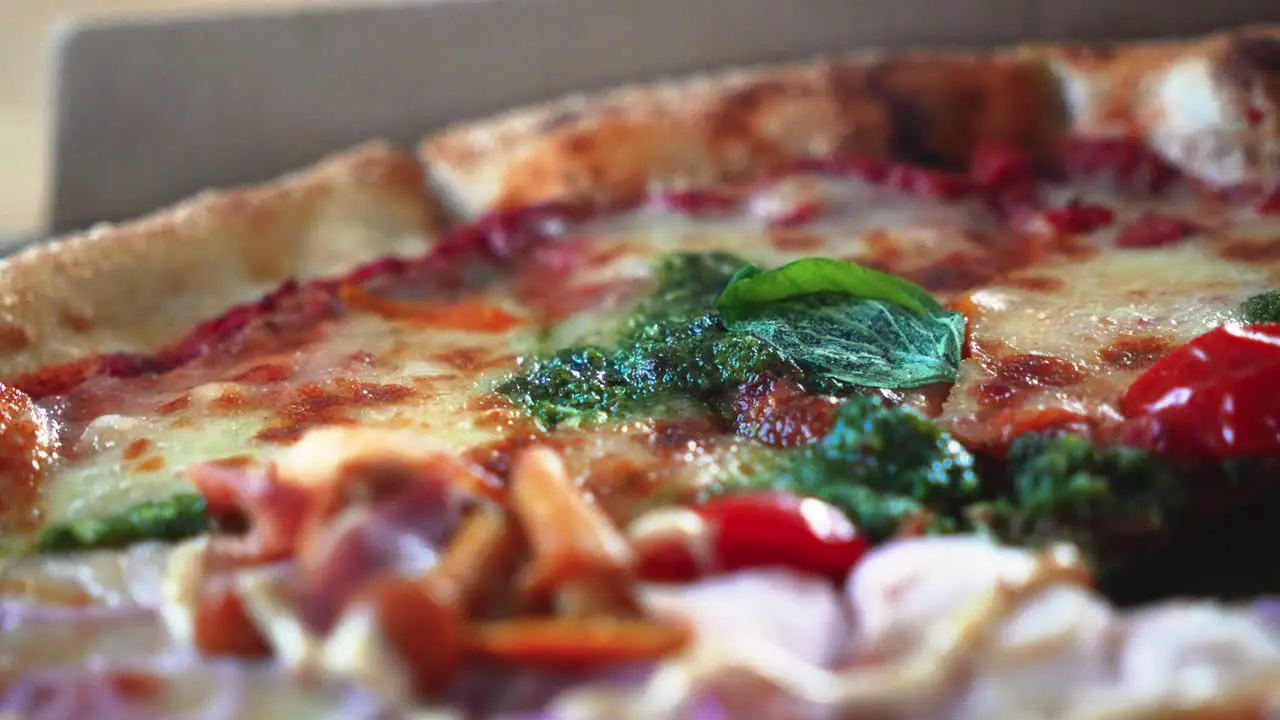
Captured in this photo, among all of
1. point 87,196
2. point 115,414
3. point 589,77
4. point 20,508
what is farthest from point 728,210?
point 87,196

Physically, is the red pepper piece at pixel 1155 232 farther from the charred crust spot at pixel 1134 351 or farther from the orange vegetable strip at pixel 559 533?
the orange vegetable strip at pixel 559 533

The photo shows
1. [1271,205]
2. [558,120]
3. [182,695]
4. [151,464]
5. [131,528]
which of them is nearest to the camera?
[182,695]

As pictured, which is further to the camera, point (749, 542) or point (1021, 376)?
point (1021, 376)

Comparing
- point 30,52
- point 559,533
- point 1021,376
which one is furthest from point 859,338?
point 30,52

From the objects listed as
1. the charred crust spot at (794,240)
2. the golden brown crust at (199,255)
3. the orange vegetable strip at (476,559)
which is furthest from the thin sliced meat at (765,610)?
the golden brown crust at (199,255)

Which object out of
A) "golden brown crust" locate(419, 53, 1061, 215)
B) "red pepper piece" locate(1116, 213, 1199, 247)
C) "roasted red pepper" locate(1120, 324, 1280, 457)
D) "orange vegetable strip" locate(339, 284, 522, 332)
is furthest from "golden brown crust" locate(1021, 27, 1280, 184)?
"orange vegetable strip" locate(339, 284, 522, 332)

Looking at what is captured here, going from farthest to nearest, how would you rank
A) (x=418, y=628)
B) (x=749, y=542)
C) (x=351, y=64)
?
1. (x=351, y=64)
2. (x=749, y=542)
3. (x=418, y=628)

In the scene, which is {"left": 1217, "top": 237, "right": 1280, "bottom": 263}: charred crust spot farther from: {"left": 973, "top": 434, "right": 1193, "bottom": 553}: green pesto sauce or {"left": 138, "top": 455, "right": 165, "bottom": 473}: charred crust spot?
{"left": 138, "top": 455, "right": 165, "bottom": 473}: charred crust spot

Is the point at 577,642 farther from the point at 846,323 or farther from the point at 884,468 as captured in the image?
the point at 846,323
